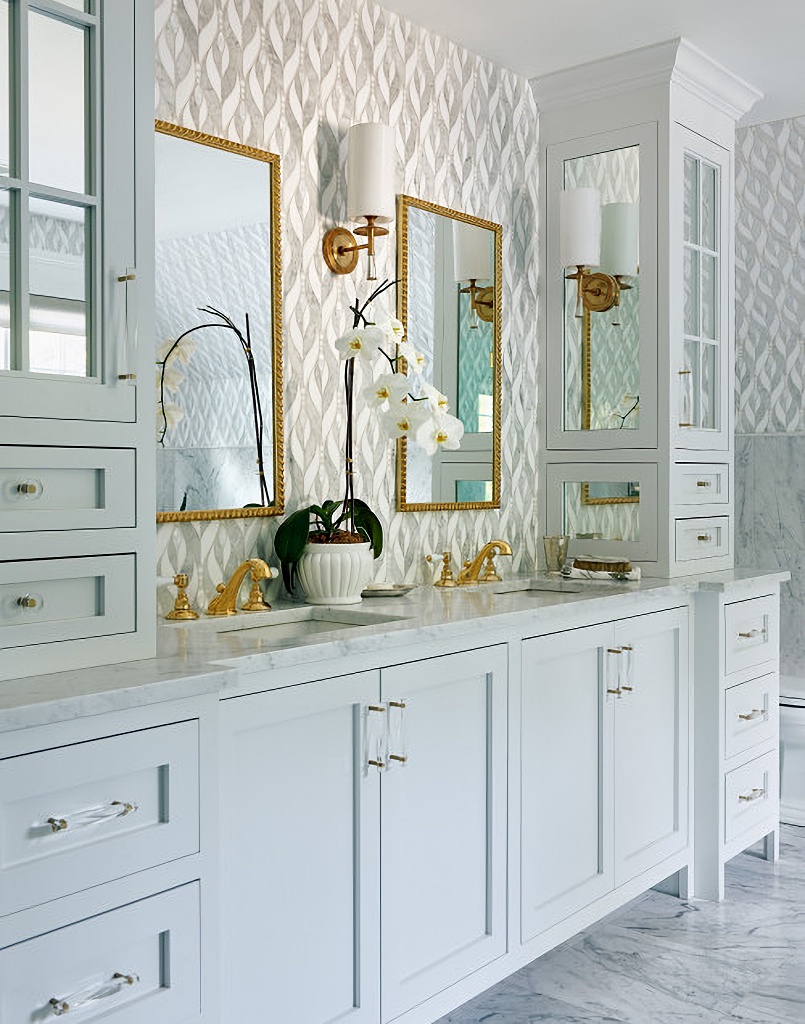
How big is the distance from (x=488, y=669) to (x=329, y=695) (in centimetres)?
50

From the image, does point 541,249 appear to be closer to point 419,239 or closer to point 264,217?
point 419,239

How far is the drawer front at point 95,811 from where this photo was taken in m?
1.42

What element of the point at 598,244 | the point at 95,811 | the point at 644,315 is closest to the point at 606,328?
the point at 644,315

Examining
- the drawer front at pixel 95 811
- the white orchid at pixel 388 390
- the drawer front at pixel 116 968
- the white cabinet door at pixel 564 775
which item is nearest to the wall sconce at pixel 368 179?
the white orchid at pixel 388 390

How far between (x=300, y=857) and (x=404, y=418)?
1100mm

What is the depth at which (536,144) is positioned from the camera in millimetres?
3500

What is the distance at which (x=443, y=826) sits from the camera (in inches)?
89.3

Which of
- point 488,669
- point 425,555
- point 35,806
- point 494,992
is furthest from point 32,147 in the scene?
point 494,992

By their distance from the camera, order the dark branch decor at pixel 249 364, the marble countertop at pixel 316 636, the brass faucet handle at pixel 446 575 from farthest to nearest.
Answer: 1. the brass faucet handle at pixel 446 575
2. the dark branch decor at pixel 249 364
3. the marble countertop at pixel 316 636

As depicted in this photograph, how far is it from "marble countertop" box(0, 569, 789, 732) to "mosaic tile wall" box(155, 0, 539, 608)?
0.21 m

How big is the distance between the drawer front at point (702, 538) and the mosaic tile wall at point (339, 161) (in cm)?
47

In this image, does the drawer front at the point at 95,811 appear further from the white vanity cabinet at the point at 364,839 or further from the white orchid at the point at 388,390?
the white orchid at the point at 388,390

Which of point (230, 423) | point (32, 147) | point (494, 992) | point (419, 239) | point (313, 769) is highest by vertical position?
point (419, 239)

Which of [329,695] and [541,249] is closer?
[329,695]
